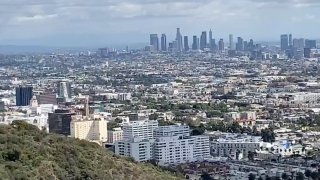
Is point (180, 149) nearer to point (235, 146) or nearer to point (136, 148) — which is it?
point (136, 148)

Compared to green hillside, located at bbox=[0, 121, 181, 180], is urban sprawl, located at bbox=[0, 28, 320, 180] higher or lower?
lower

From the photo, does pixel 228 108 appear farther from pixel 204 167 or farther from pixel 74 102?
pixel 204 167

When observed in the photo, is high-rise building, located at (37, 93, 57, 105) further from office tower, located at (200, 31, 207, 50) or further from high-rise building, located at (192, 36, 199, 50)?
office tower, located at (200, 31, 207, 50)

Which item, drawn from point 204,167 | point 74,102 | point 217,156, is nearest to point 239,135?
point 217,156

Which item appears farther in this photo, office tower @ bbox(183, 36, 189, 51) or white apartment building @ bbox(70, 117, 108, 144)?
office tower @ bbox(183, 36, 189, 51)

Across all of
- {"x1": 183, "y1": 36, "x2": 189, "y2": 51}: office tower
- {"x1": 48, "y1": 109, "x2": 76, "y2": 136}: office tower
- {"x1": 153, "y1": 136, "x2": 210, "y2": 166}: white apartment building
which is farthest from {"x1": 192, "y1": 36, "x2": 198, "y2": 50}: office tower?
{"x1": 153, "y1": 136, "x2": 210, "y2": 166}: white apartment building


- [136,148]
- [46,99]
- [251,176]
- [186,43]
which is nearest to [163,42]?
[186,43]

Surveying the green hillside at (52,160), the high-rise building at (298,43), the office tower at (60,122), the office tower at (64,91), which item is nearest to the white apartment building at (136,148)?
the office tower at (60,122)
